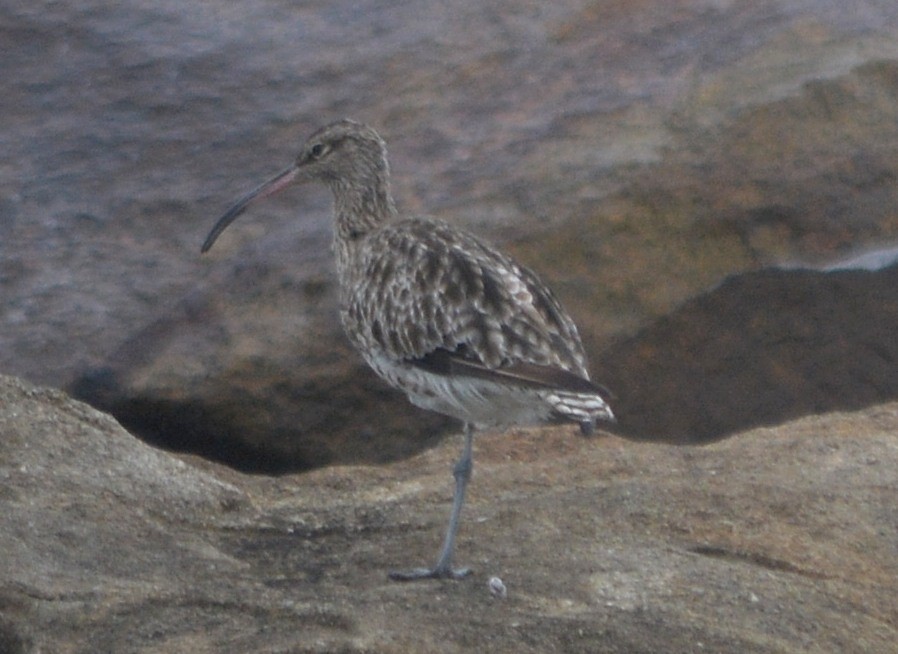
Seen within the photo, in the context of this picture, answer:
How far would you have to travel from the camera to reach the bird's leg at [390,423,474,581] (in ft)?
23.8

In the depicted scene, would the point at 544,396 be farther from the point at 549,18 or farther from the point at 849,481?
the point at 549,18

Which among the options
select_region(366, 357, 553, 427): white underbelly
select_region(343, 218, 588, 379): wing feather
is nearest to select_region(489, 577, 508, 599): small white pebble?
select_region(366, 357, 553, 427): white underbelly

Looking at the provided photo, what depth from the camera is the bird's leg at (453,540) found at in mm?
7254

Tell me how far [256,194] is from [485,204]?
1234 millimetres

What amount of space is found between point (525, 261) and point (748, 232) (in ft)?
4.13

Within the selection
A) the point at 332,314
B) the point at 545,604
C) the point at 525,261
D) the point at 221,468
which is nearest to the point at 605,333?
the point at 525,261

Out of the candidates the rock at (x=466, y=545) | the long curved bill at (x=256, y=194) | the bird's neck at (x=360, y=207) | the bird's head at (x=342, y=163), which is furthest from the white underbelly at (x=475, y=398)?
the long curved bill at (x=256, y=194)

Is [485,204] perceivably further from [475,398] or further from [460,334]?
[475,398]

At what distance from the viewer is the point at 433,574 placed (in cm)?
726

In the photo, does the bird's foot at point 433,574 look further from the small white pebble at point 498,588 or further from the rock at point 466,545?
the small white pebble at point 498,588

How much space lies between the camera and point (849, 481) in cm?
832

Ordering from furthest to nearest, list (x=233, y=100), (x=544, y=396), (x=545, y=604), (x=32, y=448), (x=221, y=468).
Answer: (x=233, y=100) → (x=221, y=468) → (x=32, y=448) → (x=544, y=396) → (x=545, y=604)

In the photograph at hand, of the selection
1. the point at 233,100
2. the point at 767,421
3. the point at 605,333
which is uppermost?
the point at 233,100

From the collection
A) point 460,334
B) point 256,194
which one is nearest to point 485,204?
point 256,194
